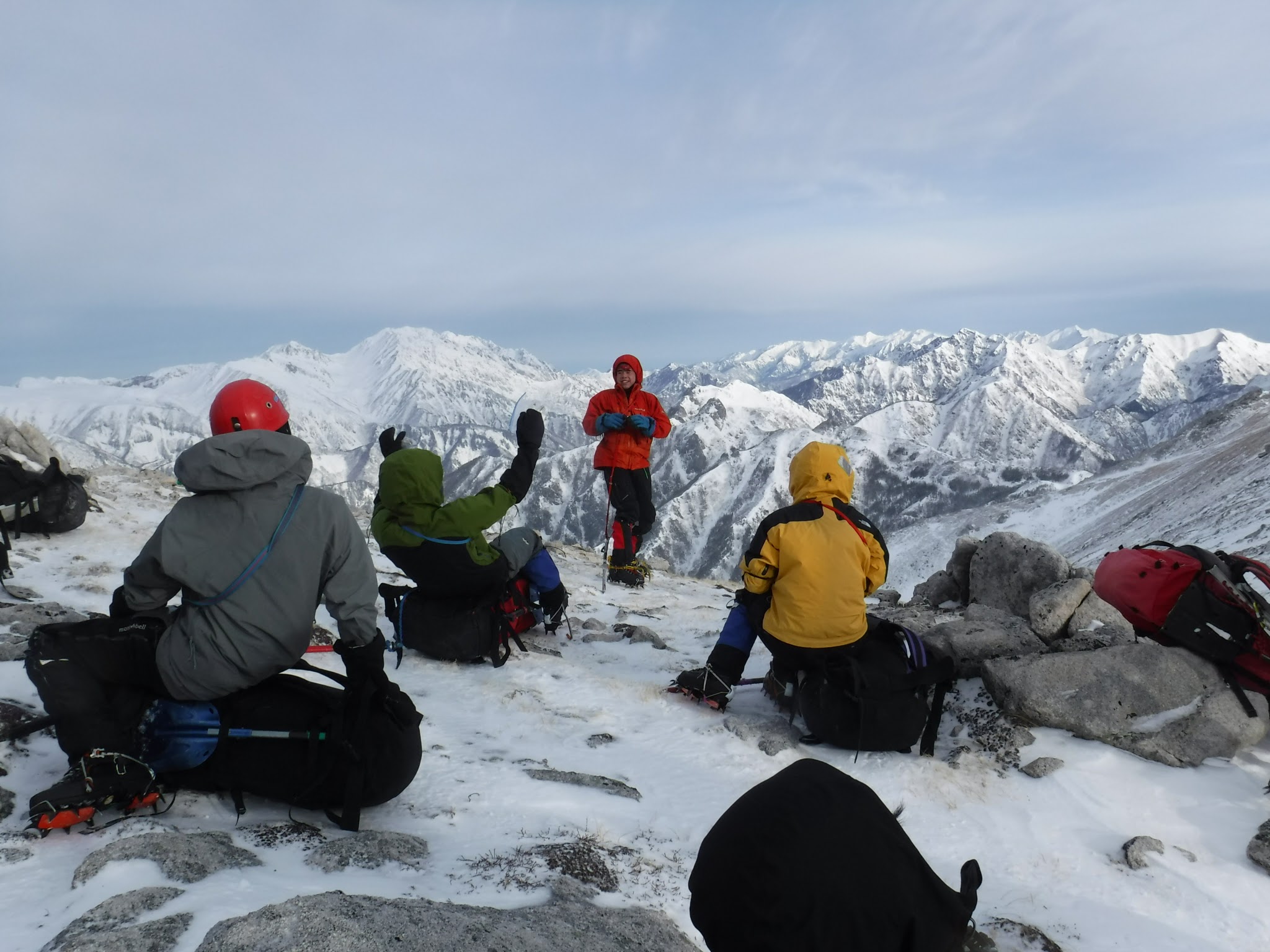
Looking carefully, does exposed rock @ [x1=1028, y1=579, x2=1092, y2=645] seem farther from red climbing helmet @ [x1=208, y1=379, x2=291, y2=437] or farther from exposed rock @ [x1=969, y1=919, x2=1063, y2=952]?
red climbing helmet @ [x1=208, y1=379, x2=291, y2=437]

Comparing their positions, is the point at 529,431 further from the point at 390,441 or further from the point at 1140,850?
the point at 1140,850

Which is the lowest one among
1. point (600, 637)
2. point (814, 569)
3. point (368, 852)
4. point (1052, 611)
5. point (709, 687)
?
point (600, 637)

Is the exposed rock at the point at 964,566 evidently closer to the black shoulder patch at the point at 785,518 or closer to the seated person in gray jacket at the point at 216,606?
the black shoulder patch at the point at 785,518

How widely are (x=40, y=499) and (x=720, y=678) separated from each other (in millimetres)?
14619

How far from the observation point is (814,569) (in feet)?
24.7

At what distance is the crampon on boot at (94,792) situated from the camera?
4.43 m

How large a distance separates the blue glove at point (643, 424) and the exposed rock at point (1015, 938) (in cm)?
1174

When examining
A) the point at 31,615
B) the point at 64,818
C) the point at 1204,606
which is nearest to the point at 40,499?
the point at 31,615

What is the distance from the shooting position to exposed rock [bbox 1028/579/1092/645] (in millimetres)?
8938

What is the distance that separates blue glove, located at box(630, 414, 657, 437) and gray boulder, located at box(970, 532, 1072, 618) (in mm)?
7102

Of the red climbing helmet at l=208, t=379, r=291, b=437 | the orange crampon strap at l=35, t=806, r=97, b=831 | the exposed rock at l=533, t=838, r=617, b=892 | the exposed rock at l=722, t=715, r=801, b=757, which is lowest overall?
the exposed rock at l=722, t=715, r=801, b=757

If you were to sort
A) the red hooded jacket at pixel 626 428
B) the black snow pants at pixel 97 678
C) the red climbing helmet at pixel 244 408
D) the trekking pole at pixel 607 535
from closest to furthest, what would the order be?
the black snow pants at pixel 97 678 → the red climbing helmet at pixel 244 408 → the red hooded jacket at pixel 626 428 → the trekking pole at pixel 607 535

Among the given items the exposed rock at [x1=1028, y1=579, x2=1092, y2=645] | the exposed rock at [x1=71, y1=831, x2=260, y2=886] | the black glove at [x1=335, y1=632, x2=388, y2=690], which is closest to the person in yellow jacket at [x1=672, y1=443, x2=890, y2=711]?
the exposed rock at [x1=1028, y1=579, x2=1092, y2=645]

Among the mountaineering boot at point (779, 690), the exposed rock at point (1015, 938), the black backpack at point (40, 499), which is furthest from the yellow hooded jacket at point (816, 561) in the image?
the black backpack at point (40, 499)
